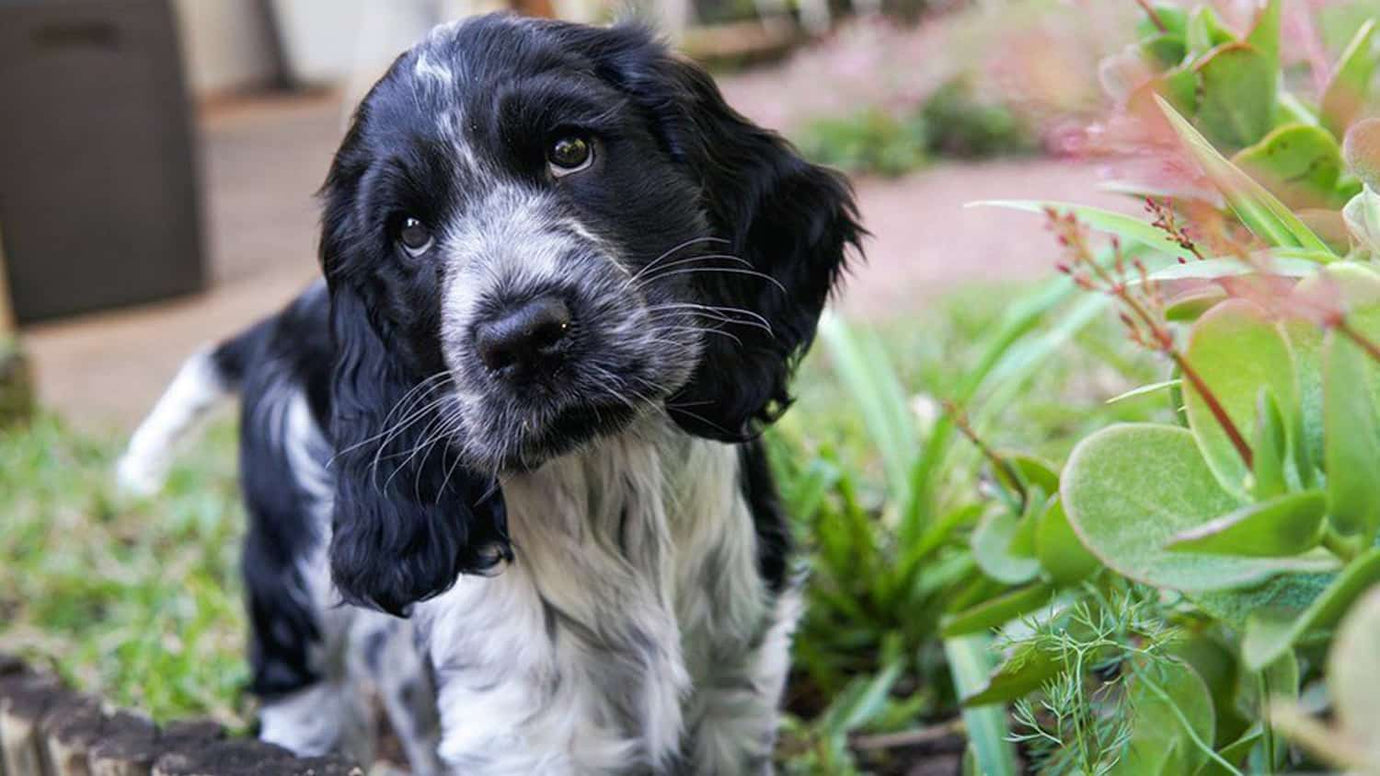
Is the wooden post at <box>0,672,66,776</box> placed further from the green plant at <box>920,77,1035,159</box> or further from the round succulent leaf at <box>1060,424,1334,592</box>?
the green plant at <box>920,77,1035,159</box>

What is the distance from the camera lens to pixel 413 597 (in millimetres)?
2324

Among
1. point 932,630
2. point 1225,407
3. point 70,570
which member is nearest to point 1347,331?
point 1225,407

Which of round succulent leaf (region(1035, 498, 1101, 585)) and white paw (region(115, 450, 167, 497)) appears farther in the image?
white paw (region(115, 450, 167, 497))

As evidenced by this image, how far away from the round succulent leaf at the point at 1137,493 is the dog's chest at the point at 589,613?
2.90 ft

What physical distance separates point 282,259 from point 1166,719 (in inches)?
315

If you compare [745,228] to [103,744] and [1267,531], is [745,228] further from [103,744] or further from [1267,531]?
[103,744]

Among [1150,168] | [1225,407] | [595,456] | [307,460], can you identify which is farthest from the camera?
[307,460]

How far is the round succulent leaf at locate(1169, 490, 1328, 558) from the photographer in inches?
54.1

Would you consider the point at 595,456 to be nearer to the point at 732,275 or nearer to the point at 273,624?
the point at 732,275

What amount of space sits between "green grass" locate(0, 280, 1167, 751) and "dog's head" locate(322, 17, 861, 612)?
90cm

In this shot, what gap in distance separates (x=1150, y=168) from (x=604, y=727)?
119cm

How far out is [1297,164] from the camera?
220cm

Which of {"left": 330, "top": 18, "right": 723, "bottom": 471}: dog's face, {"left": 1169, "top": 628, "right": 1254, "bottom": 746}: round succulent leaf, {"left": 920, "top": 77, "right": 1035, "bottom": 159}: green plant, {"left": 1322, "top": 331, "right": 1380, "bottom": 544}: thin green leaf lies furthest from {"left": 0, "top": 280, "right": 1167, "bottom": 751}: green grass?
{"left": 920, "top": 77, "right": 1035, "bottom": 159}: green plant

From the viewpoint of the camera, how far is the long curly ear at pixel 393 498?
229 centimetres
